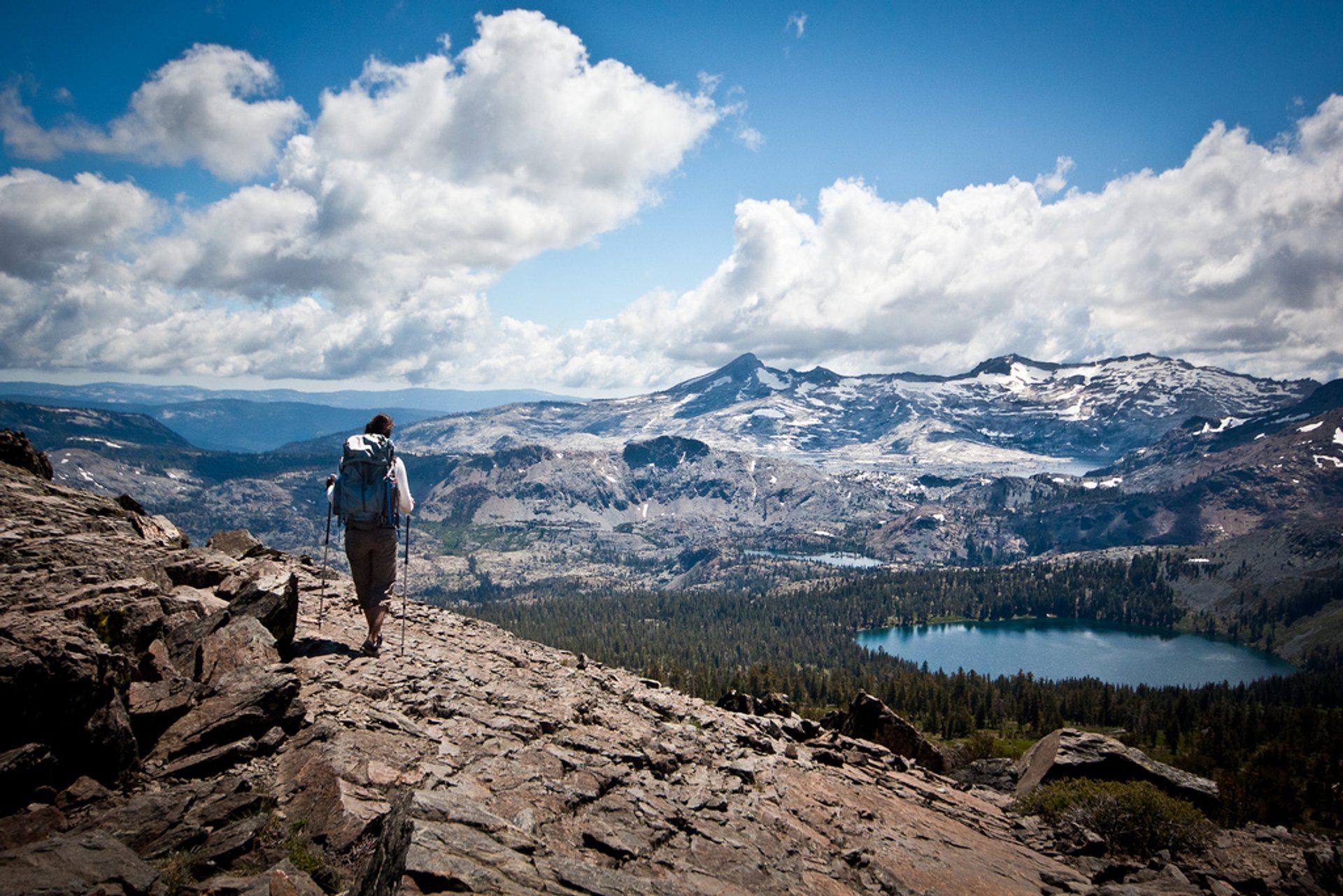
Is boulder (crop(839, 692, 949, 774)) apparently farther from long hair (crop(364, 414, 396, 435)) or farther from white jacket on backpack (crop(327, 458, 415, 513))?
long hair (crop(364, 414, 396, 435))

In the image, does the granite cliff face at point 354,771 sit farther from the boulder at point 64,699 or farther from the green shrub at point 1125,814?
the green shrub at point 1125,814

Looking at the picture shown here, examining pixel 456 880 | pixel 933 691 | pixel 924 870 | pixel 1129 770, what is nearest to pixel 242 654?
pixel 456 880

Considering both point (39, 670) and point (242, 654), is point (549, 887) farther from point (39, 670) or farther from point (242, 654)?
point (242, 654)

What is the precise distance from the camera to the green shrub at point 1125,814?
21.8m

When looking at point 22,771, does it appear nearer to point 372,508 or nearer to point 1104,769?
point 372,508

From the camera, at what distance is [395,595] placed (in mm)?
25703

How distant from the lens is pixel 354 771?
10.2 m

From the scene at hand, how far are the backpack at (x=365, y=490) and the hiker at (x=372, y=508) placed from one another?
0.02m

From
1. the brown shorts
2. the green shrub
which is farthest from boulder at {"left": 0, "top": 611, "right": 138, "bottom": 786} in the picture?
the green shrub

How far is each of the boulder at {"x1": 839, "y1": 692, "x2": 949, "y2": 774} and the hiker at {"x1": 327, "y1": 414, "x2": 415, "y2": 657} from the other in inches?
902

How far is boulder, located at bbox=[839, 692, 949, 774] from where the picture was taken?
30.8 metres

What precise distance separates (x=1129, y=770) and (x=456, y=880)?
3303cm

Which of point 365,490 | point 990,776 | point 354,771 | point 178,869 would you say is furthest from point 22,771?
point 990,776

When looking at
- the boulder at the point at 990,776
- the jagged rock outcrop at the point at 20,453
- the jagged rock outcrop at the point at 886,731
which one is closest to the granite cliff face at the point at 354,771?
the jagged rock outcrop at the point at 20,453
